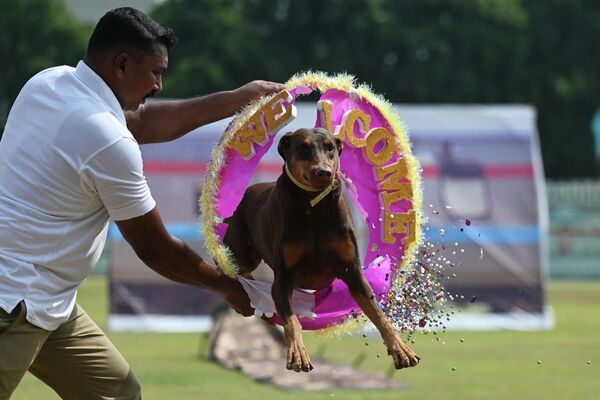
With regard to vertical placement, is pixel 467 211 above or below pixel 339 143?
below

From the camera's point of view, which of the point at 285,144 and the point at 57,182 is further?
the point at 285,144

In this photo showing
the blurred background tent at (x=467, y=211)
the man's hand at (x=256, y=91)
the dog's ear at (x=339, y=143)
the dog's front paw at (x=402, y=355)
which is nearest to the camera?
→ the dog's front paw at (x=402, y=355)

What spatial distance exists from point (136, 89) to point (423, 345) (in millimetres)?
10620

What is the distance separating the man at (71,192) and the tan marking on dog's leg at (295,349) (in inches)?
16.0

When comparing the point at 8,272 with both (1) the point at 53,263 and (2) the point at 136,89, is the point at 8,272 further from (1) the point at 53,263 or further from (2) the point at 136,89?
(2) the point at 136,89

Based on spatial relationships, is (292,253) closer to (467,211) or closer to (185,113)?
(185,113)

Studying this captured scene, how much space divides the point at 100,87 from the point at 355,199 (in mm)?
1733

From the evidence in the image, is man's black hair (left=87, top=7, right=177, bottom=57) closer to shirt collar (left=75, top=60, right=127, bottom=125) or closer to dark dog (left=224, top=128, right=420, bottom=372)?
shirt collar (left=75, top=60, right=127, bottom=125)

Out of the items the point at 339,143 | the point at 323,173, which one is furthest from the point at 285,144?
the point at 323,173

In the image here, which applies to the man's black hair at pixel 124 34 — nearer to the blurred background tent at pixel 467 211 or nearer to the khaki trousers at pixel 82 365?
the khaki trousers at pixel 82 365

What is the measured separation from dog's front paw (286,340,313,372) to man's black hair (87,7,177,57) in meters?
1.33

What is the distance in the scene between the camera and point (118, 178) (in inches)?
182

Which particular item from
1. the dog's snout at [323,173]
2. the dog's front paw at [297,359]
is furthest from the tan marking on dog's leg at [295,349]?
the dog's snout at [323,173]

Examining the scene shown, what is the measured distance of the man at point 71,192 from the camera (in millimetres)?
4609
